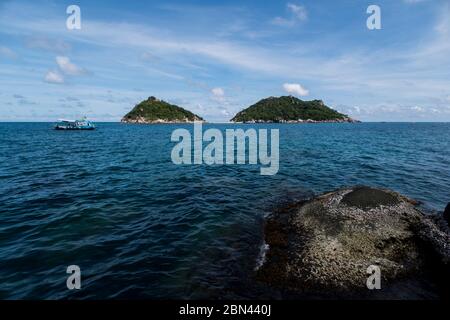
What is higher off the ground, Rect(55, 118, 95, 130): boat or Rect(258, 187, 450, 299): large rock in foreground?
Rect(55, 118, 95, 130): boat

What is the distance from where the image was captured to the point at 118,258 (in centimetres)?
1323

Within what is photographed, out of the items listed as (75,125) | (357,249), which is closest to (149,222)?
(357,249)

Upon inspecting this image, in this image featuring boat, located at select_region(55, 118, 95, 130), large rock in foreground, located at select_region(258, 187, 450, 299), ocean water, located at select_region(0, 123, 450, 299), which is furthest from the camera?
boat, located at select_region(55, 118, 95, 130)

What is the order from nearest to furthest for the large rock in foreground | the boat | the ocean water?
1. the large rock in foreground
2. the ocean water
3. the boat

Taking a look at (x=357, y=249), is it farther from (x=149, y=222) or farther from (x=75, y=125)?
(x=75, y=125)

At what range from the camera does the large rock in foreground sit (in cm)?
1104

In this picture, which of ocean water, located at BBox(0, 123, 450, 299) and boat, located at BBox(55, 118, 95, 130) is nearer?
ocean water, located at BBox(0, 123, 450, 299)

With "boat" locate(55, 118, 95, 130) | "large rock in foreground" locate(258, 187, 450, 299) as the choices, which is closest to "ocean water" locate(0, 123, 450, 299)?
"large rock in foreground" locate(258, 187, 450, 299)

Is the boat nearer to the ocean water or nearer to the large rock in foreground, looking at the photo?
the ocean water

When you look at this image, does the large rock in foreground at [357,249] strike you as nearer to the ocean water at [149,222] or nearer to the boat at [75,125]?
the ocean water at [149,222]

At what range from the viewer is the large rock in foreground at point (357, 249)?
11039 millimetres
